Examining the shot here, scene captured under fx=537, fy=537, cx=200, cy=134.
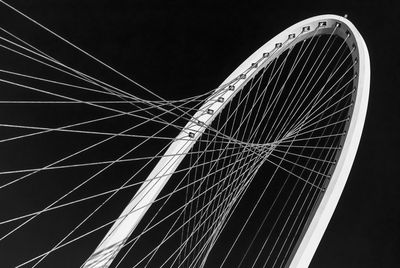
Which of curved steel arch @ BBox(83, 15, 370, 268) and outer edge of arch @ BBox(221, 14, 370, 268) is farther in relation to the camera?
curved steel arch @ BBox(83, 15, 370, 268)

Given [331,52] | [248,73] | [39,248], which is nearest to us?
[248,73]

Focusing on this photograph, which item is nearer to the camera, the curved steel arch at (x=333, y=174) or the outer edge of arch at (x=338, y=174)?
the outer edge of arch at (x=338, y=174)

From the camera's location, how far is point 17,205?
1391 cm

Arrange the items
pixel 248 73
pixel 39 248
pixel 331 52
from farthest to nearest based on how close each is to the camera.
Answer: pixel 331 52
pixel 39 248
pixel 248 73

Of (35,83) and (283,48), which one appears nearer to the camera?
(283,48)

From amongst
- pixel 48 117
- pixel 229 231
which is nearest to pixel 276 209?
pixel 229 231

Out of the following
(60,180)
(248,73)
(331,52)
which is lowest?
(60,180)

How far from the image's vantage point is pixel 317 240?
4.84 meters

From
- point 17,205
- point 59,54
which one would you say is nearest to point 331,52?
point 59,54

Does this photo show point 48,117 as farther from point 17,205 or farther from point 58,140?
point 17,205

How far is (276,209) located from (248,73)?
7487mm

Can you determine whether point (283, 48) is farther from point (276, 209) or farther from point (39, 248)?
point (39, 248)

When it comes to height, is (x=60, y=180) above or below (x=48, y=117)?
below

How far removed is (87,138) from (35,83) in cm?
207
